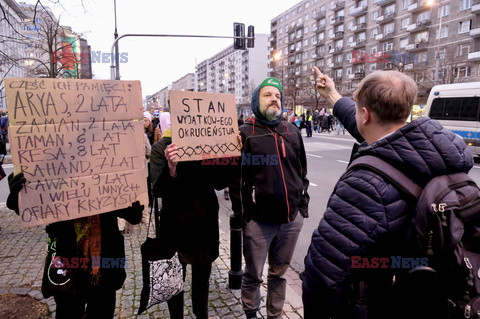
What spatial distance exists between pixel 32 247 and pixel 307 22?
3106 inches

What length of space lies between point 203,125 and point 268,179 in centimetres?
72

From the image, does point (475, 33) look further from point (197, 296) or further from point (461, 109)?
point (197, 296)

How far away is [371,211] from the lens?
130 centimetres

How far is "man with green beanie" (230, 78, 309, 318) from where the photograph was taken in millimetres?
2693

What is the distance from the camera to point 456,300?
1.26 metres

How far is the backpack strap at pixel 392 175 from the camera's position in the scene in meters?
1.27

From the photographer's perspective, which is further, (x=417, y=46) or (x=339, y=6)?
(x=339, y=6)

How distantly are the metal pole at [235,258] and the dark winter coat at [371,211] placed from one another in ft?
7.14

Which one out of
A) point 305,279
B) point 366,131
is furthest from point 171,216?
→ point 366,131

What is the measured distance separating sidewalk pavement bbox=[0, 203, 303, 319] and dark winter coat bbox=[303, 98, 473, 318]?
6.21ft

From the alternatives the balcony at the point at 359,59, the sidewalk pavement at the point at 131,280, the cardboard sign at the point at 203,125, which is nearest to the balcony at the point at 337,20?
the balcony at the point at 359,59

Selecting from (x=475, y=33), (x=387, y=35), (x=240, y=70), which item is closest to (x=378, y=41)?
(x=387, y=35)

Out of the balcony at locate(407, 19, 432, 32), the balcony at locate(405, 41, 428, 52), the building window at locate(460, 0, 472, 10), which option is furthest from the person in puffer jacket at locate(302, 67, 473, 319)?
the balcony at locate(407, 19, 432, 32)

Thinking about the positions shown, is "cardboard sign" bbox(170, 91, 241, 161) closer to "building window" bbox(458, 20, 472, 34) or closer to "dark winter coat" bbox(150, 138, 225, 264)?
"dark winter coat" bbox(150, 138, 225, 264)
